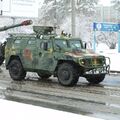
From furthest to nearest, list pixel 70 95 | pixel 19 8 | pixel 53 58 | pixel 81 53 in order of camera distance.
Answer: pixel 19 8 → pixel 53 58 → pixel 81 53 → pixel 70 95

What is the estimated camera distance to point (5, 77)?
19.3 meters

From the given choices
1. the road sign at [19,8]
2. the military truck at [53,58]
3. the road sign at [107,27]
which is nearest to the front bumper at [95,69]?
the military truck at [53,58]

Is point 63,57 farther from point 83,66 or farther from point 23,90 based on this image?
point 23,90

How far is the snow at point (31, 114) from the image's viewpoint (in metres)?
9.88

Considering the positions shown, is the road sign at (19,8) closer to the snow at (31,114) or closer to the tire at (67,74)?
the tire at (67,74)

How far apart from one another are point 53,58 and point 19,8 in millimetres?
29664

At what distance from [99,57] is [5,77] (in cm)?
473

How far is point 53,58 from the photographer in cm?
1647

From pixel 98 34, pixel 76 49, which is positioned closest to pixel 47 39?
pixel 76 49

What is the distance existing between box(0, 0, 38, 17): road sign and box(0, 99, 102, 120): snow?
1236 inches

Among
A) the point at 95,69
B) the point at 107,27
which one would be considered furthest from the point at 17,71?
the point at 107,27

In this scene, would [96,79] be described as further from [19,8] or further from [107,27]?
[19,8]

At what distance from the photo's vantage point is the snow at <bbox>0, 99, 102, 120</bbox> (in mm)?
9876

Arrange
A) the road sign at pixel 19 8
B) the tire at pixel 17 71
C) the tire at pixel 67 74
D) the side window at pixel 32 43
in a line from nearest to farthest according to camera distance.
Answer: the tire at pixel 67 74 → the side window at pixel 32 43 → the tire at pixel 17 71 → the road sign at pixel 19 8
